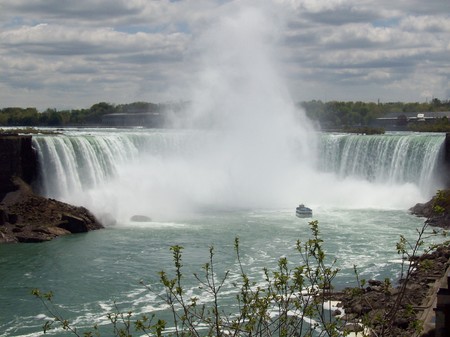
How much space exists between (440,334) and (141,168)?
87.9 ft

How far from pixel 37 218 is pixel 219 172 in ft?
42.5

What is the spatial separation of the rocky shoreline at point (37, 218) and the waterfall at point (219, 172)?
1607 millimetres

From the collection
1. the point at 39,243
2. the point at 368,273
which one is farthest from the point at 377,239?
the point at 39,243

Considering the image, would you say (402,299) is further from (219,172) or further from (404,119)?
(404,119)

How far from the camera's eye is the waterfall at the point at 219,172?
29531mm

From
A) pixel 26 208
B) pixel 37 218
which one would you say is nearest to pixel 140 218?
pixel 37 218

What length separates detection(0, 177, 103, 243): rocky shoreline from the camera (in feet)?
78.0

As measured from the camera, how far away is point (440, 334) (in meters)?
7.82

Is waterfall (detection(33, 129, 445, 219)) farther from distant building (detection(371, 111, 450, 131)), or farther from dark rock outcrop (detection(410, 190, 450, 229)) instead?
distant building (detection(371, 111, 450, 131))

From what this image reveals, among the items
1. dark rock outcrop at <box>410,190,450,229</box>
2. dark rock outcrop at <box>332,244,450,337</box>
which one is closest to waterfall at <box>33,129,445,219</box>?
dark rock outcrop at <box>410,190,450,229</box>

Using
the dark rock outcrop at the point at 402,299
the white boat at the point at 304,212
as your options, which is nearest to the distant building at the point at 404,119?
the white boat at the point at 304,212

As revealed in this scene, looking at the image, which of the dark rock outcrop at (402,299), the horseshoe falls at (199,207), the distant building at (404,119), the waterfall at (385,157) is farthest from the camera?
the distant building at (404,119)

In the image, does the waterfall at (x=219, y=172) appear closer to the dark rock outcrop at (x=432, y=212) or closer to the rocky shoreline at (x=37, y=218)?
the rocky shoreline at (x=37, y=218)

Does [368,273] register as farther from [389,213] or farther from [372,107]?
[372,107]
